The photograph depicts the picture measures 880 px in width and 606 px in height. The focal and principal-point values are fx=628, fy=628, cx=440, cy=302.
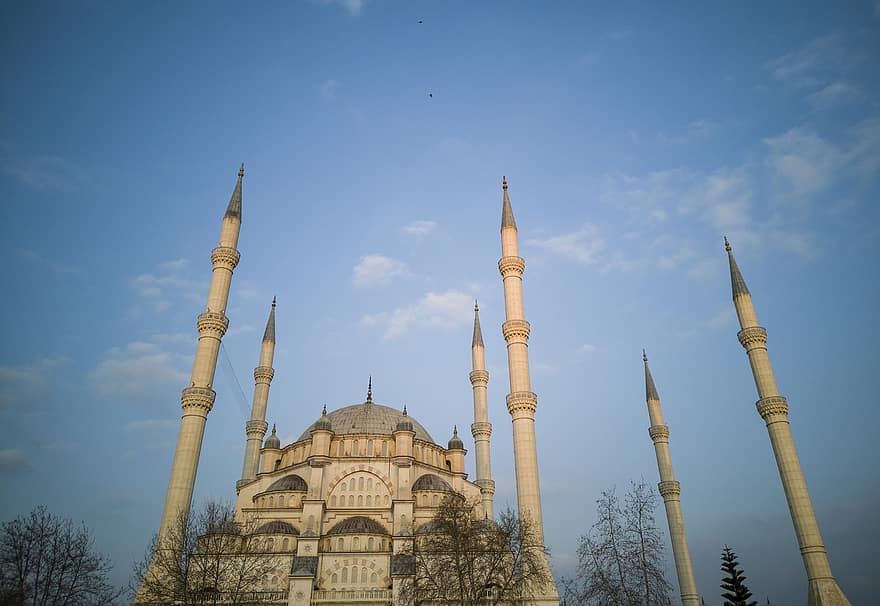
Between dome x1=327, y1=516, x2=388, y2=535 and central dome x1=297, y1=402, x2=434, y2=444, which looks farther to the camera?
central dome x1=297, y1=402, x2=434, y2=444

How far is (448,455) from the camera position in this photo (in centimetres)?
4809

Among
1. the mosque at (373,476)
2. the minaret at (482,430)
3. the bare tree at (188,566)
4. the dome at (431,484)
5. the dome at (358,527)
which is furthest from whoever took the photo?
the minaret at (482,430)

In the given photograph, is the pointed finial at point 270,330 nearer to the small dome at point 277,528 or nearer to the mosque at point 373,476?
the mosque at point 373,476

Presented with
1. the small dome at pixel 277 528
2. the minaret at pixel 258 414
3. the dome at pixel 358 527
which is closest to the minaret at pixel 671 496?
the dome at pixel 358 527

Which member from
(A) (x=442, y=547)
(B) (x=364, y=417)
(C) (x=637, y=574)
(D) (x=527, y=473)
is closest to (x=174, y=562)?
(A) (x=442, y=547)

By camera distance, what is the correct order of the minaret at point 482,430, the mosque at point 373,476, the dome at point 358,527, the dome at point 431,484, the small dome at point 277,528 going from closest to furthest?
1. the mosque at point 373,476
2. the small dome at point 277,528
3. the dome at point 358,527
4. the dome at point 431,484
5. the minaret at point 482,430

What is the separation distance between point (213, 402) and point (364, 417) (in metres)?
16.1

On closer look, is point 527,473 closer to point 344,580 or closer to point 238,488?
point 344,580

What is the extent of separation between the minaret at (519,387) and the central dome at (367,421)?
15863mm

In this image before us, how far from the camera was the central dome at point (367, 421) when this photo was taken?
153 ft

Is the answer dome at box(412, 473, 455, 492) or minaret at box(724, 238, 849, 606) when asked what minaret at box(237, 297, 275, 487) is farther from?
minaret at box(724, 238, 849, 606)

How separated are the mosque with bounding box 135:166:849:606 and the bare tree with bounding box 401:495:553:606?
129 centimetres

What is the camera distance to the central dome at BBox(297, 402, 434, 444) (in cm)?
4662

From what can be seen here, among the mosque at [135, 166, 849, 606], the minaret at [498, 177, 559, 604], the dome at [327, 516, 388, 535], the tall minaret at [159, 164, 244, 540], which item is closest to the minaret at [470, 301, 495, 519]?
the mosque at [135, 166, 849, 606]
